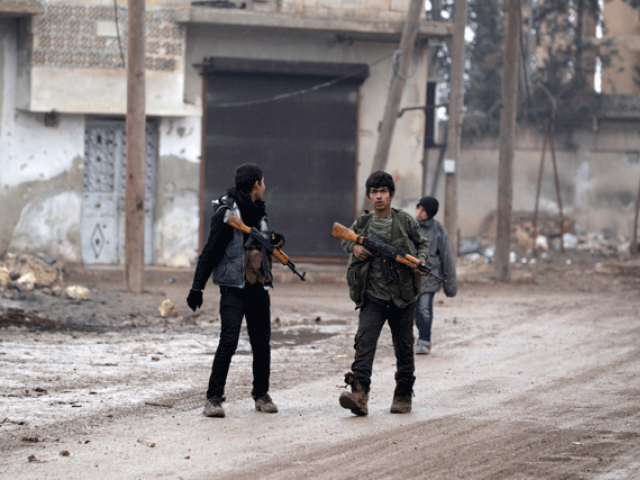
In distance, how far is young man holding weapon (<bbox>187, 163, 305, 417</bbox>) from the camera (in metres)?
6.03

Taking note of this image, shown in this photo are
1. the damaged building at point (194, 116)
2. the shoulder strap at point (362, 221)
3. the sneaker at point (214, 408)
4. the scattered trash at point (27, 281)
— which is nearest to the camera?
the sneaker at point (214, 408)

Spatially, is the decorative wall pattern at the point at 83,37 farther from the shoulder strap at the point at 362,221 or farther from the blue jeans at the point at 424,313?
the shoulder strap at the point at 362,221

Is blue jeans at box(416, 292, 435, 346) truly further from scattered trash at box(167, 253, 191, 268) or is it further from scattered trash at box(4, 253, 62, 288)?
scattered trash at box(167, 253, 191, 268)

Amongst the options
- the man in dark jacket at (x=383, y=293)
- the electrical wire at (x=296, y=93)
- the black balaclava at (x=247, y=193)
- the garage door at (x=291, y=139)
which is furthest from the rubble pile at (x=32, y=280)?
the man in dark jacket at (x=383, y=293)

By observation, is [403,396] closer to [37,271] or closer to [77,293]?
[77,293]

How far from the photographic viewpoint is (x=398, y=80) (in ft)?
53.1

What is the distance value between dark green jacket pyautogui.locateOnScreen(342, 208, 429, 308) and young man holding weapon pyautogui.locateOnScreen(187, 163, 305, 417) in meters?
0.58

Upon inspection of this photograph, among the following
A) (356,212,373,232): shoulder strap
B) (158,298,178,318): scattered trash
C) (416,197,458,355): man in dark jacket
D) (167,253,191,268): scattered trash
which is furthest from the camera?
(167,253,191,268): scattered trash

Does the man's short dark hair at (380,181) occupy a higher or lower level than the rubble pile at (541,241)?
higher

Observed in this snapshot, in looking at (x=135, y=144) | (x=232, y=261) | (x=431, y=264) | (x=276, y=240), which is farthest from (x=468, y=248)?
(x=232, y=261)

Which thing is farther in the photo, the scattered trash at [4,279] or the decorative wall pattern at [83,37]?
the decorative wall pattern at [83,37]

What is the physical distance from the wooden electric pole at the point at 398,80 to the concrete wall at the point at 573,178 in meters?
9.32

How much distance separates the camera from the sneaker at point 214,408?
5.99m

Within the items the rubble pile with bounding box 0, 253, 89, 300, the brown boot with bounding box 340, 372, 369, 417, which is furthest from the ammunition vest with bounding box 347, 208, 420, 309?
the rubble pile with bounding box 0, 253, 89, 300
